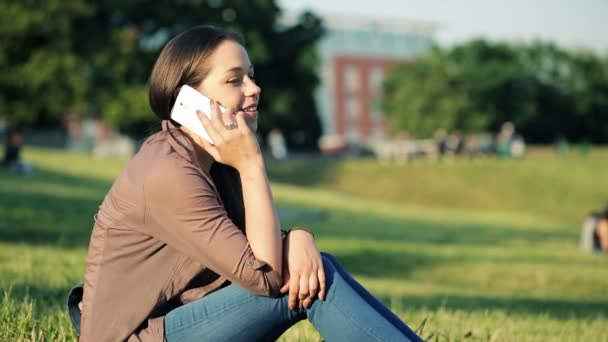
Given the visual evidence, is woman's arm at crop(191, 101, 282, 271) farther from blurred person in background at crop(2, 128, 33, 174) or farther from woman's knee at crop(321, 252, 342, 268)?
blurred person in background at crop(2, 128, 33, 174)

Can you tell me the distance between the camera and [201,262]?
9.04 ft

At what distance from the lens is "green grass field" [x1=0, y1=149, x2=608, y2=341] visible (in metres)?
5.13

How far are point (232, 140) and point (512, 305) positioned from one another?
6130 millimetres

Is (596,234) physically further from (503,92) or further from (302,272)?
(503,92)

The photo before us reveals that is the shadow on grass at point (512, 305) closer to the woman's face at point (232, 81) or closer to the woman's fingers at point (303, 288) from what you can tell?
the woman's face at point (232, 81)

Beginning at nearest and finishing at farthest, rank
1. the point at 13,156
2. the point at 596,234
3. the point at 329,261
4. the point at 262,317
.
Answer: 1. the point at 262,317
2. the point at 329,261
3. the point at 596,234
4. the point at 13,156

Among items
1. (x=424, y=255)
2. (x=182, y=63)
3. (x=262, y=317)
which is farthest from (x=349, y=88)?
(x=262, y=317)

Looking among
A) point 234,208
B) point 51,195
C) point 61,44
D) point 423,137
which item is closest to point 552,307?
point 234,208

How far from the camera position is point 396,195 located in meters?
36.8

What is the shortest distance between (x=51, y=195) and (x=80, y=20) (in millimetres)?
26663

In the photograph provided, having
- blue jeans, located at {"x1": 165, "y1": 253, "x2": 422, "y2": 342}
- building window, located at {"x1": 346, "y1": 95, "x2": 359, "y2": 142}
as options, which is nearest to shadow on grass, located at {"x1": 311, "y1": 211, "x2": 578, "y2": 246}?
blue jeans, located at {"x1": 165, "y1": 253, "x2": 422, "y2": 342}

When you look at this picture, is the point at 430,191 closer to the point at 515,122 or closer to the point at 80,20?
the point at 80,20

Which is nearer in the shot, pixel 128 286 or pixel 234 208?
pixel 128 286

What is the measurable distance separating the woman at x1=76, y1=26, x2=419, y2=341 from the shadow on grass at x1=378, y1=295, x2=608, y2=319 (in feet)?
15.3
